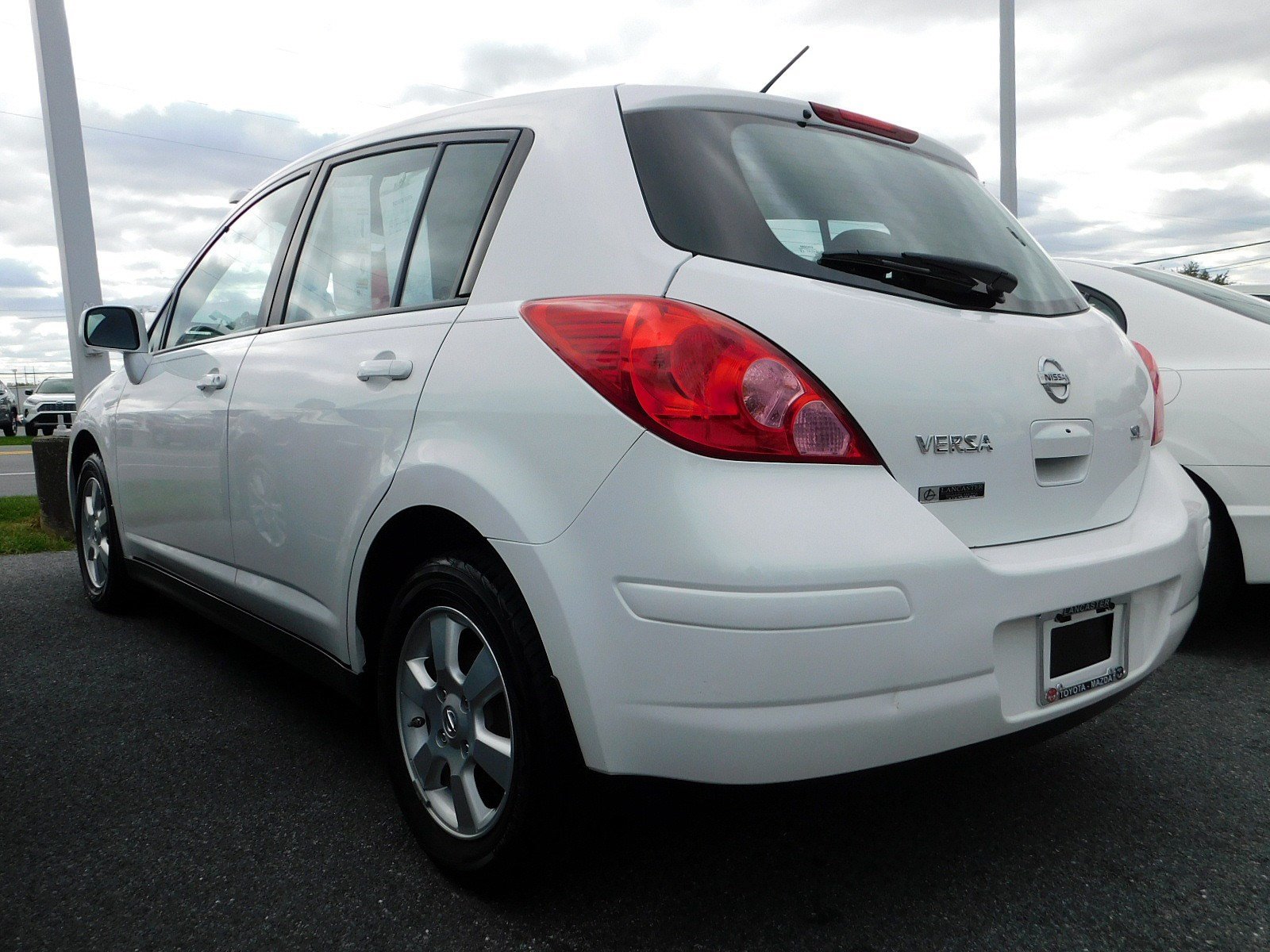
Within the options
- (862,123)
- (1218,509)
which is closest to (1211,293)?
(1218,509)

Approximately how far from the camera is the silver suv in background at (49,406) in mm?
26016

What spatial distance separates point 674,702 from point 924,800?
3.71 feet

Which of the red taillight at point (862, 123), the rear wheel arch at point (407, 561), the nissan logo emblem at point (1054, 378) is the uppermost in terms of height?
the red taillight at point (862, 123)

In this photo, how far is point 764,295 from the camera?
1.76 m

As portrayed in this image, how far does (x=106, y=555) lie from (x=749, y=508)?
3720 millimetres

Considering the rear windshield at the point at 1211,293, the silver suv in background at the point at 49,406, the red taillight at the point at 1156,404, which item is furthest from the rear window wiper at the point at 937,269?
the silver suv in background at the point at 49,406

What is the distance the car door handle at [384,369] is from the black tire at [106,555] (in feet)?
7.81

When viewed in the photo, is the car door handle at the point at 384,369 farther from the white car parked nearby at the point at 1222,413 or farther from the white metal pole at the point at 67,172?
the white metal pole at the point at 67,172

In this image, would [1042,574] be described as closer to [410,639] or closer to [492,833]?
[492,833]

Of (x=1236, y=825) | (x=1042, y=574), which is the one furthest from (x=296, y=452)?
(x=1236, y=825)

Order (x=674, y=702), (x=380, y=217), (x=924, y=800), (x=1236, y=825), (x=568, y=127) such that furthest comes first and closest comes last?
(x=380, y=217)
(x=924, y=800)
(x=1236, y=825)
(x=568, y=127)
(x=674, y=702)

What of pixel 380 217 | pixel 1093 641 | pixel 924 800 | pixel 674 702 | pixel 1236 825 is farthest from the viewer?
pixel 380 217

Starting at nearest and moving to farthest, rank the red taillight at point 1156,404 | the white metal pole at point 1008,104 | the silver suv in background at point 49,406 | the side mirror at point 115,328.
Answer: the red taillight at point 1156,404 → the side mirror at point 115,328 → the white metal pole at point 1008,104 → the silver suv in background at point 49,406

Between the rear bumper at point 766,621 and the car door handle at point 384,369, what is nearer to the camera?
the rear bumper at point 766,621
